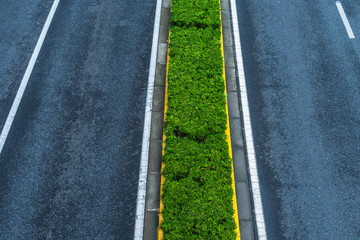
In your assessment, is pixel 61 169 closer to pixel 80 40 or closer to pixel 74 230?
pixel 74 230

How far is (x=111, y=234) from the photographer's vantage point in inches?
232

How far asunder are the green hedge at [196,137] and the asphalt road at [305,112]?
91cm

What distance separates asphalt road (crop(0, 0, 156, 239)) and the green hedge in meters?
0.84

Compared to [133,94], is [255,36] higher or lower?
higher

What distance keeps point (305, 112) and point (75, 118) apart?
537 centimetres

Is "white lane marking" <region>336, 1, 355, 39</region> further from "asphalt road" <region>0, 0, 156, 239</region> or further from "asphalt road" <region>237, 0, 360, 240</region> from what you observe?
"asphalt road" <region>0, 0, 156, 239</region>

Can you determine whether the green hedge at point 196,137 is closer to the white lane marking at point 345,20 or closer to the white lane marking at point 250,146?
the white lane marking at point 250,146

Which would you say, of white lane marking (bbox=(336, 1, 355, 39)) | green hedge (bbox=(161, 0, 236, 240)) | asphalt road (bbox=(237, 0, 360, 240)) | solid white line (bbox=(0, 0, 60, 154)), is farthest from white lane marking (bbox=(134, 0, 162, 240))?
white lane marking (bbox=(336, 1, 355, 39))

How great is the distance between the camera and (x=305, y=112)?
7.32 m

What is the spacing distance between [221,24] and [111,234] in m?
6.27

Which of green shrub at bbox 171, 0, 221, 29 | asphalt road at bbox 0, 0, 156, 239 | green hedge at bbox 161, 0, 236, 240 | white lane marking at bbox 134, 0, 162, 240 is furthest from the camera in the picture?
green shrub at bbox 171, 0, 221, 29

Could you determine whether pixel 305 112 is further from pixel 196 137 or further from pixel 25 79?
pixel 25 79

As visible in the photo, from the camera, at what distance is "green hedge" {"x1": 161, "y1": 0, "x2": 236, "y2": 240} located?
568cm

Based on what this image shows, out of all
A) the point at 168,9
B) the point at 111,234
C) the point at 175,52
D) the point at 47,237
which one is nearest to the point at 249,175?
the point at 111,234
